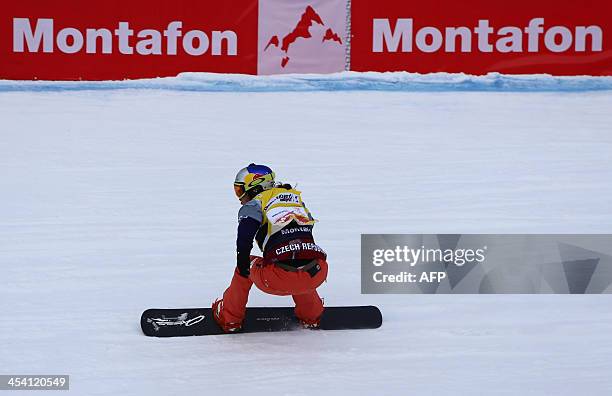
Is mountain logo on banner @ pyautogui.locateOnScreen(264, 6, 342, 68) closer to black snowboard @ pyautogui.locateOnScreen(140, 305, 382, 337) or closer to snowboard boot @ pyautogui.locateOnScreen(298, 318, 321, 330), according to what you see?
black snowboard @ pyautogui.locateOnScreen(140, 305, 382, 337)

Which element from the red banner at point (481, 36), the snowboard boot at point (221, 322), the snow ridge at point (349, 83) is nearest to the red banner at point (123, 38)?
the snow ridge at point (349, 83)

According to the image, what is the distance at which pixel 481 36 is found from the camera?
381 inches

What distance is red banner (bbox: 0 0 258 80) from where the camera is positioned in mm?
9648

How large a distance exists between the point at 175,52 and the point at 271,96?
105 centimetres

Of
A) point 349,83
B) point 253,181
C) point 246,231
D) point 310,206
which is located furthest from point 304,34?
point 246,231

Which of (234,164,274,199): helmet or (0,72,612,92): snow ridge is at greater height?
(0,72,612,92): snow ridge

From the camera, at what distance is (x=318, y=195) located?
689 cm

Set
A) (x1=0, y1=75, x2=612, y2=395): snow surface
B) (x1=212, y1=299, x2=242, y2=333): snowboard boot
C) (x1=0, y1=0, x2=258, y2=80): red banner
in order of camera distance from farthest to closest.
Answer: (x1=0, y1=0, x2=258, y2=80): red banner < (x1=212, y1=299, x2=242, y2=333): snowboard boot < (x1=0, y1=75, x2=612, y2=395): snow surface

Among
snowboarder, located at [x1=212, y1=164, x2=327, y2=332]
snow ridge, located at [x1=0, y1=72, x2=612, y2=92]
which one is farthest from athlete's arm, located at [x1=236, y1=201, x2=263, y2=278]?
snow ridge, located at [x1=0, y1=72, x2=612, y2=92]

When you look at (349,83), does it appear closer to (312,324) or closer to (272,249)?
(312,324)

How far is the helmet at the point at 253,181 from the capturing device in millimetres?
4227

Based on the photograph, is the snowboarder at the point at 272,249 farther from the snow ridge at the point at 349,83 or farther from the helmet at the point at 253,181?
the snow ridge at the point at 349,83

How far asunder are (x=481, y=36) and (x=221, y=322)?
6.18 metres

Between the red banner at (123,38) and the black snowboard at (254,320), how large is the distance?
5.54 meters
